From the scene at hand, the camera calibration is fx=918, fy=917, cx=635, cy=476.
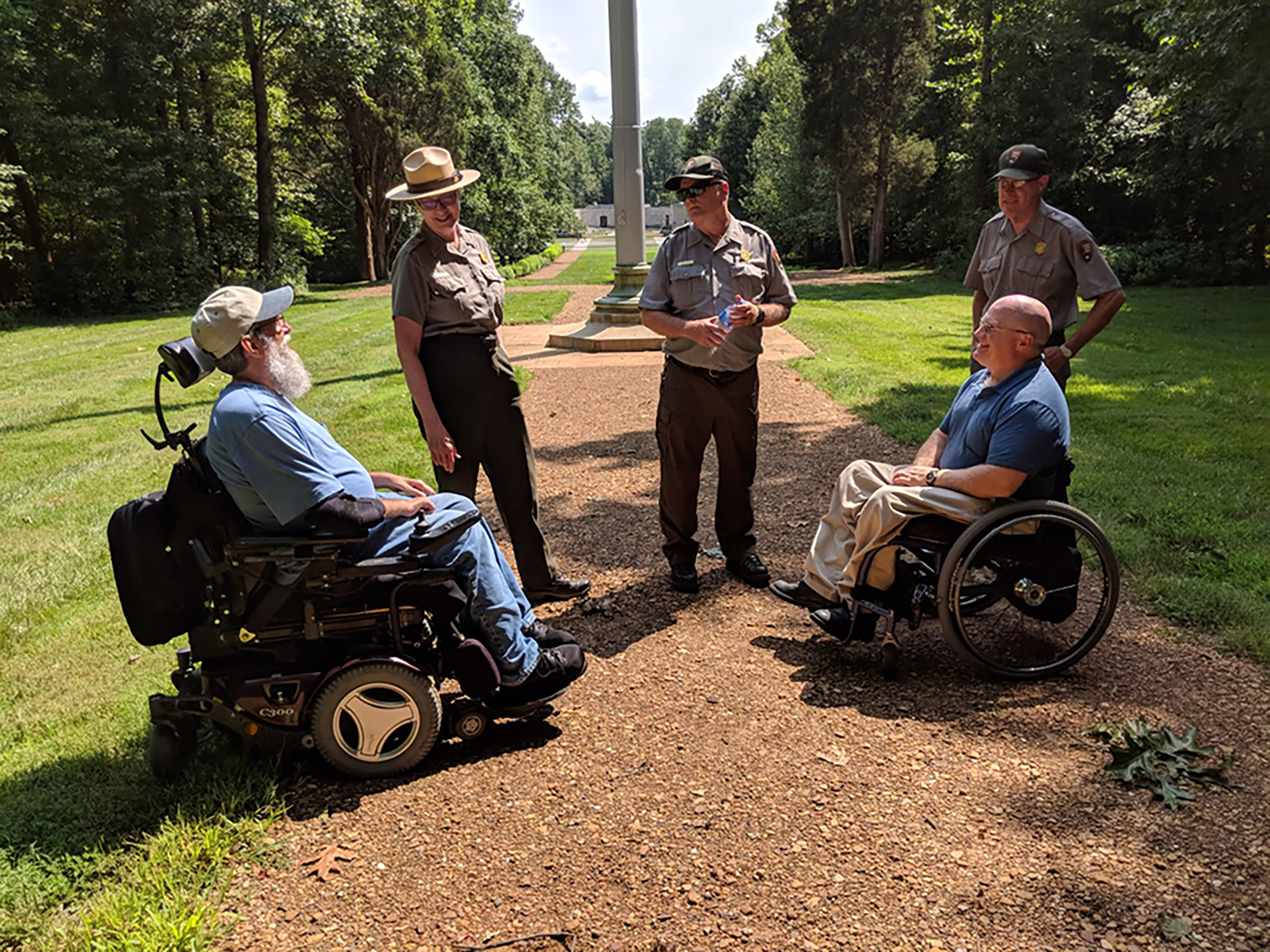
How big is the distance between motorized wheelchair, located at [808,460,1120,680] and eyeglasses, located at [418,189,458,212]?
236 centimetres

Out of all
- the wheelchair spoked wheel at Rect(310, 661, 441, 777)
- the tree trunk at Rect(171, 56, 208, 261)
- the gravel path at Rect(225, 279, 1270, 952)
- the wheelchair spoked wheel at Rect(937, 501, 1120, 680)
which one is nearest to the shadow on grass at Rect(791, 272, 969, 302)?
the tree trunk at Rect(171, 56, 208, 261)

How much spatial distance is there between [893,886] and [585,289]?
76.3 feet

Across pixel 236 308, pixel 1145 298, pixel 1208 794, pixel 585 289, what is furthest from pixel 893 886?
pixel 585 289

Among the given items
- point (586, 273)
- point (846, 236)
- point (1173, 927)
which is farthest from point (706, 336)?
point (846, 236)

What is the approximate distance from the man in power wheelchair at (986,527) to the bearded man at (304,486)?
129 cm

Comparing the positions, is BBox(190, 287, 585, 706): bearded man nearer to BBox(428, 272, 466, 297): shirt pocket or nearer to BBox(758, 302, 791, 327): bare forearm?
BBox(428, 272, 466, 297): shirt pocket

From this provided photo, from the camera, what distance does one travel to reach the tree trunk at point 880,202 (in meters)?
28.8

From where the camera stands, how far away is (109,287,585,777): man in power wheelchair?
9.45 ft

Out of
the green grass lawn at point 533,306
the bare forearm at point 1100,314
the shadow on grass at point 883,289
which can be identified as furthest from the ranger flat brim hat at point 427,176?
the shadow on grass at point 883,289

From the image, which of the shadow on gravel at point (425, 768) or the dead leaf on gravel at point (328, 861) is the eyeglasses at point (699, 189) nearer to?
the shadow on gravel at point (425, 768)

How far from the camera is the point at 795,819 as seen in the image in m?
2.84

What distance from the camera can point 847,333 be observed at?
1429cm

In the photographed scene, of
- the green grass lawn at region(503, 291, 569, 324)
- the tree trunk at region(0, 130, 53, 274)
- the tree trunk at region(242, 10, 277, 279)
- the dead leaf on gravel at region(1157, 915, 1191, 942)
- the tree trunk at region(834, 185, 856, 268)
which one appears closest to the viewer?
the dead leaf on gravel at region(1157, 915, 1191, 942)

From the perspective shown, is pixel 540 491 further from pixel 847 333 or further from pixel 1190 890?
pixel 847 333
